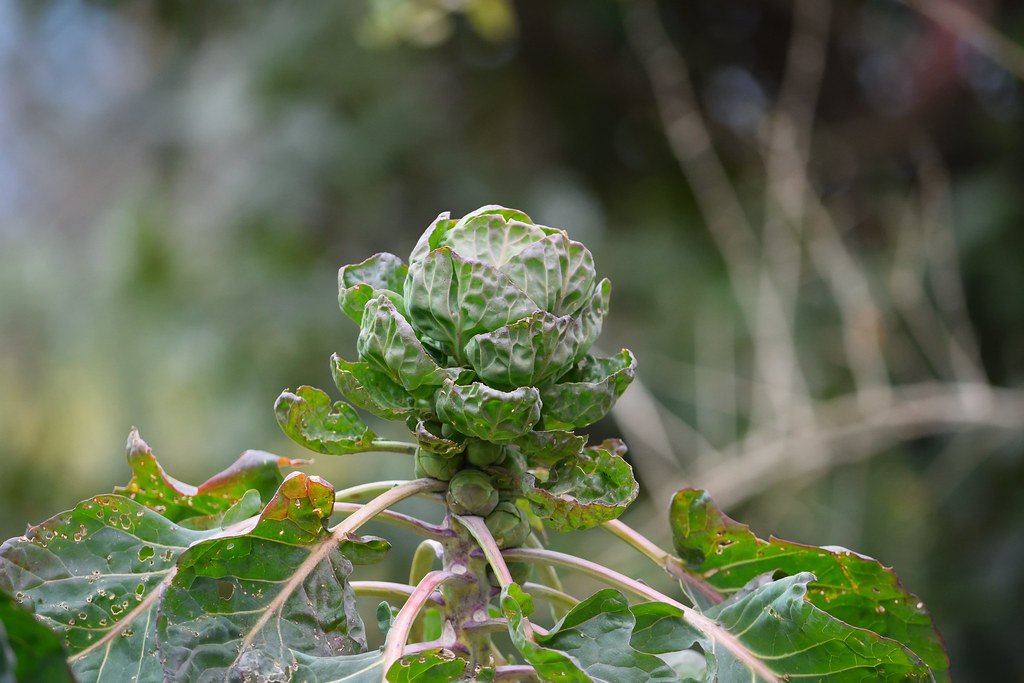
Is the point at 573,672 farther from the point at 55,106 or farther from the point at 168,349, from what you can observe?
the point at 55,106

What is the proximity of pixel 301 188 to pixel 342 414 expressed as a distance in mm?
2961

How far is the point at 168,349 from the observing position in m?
3.24

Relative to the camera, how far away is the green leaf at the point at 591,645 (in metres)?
0.51

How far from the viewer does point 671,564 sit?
701mm

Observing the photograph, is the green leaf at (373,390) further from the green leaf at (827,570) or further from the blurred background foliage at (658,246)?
the blurred background foliage at (658,246)

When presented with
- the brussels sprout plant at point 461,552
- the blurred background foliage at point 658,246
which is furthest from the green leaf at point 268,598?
the blurred background foliage at point 658,246

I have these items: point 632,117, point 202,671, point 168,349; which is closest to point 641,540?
point 202,671

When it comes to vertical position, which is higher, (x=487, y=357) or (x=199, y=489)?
(x=487, y=357)

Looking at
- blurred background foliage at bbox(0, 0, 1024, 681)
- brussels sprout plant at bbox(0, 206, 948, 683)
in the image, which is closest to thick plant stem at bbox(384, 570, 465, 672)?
brussels sprout plant at bbox(0, 206, 948, 683)

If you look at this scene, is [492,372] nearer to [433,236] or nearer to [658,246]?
[433,236]

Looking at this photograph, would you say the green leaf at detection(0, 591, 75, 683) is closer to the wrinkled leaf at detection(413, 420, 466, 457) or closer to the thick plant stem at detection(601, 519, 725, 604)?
the wrinkled leaf at detection(413, 420, 466, 457)

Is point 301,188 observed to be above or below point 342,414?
above

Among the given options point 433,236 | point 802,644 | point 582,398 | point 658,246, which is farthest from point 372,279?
point 658,246

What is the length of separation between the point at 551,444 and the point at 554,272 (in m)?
0.12
